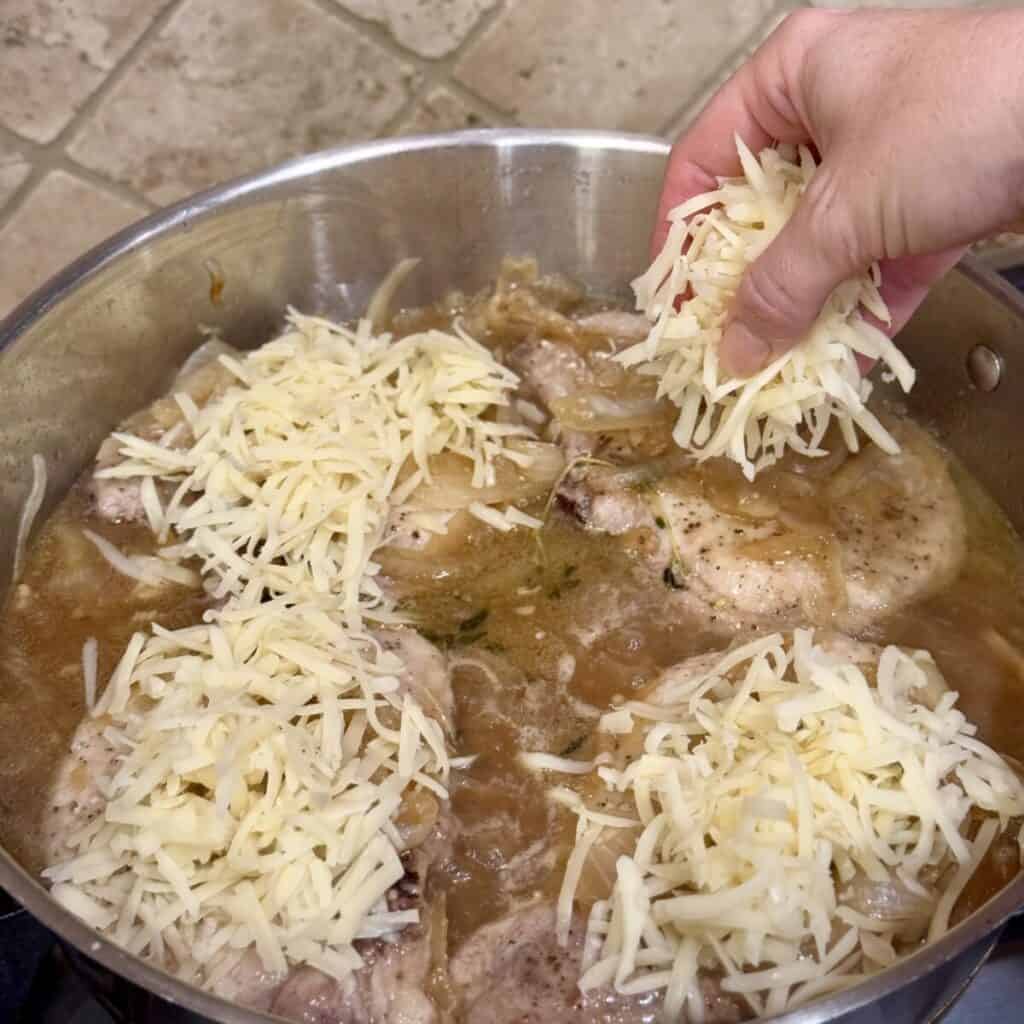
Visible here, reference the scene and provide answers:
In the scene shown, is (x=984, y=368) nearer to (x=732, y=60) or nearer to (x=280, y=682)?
(x=732, y=60)

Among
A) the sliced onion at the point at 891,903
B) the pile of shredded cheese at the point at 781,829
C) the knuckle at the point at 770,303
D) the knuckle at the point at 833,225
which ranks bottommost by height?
the sliced onion at the point at 891,903

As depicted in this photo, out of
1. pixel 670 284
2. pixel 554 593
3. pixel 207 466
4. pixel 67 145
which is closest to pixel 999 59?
pixel 670 284

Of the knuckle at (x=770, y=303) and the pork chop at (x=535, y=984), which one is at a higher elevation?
the knuckle at (x=770, y=303)

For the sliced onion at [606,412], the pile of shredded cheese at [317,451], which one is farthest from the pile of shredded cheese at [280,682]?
the sliced onion at [606,412]

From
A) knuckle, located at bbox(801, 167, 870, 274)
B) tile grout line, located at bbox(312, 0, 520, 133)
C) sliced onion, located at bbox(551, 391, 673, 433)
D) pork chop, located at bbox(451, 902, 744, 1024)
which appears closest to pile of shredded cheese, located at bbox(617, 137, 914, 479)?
knuckle, located at bbox(801, 167, 870, 274)

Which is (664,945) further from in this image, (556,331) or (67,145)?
(67,145)

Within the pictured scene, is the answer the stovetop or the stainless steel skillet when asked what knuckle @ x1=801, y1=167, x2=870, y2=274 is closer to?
the stainless steel skillet

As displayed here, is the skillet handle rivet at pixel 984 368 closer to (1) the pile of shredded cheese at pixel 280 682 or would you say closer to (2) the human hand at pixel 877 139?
(2) the human hand at pixel 877 139
